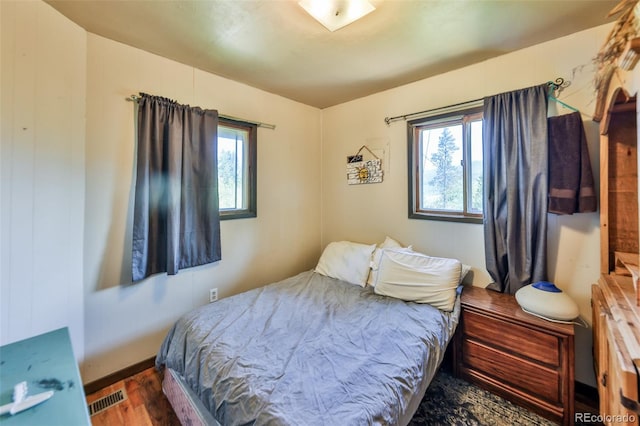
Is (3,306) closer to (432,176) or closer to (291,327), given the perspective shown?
(291,327)

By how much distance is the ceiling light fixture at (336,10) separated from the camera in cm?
147

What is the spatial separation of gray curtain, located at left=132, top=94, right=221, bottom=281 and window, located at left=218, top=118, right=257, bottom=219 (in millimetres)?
215

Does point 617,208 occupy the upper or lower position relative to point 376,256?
upper

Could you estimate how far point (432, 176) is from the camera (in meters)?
2.54

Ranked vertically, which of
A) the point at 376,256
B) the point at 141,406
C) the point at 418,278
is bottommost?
the point at 141,406

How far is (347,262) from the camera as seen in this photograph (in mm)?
2617

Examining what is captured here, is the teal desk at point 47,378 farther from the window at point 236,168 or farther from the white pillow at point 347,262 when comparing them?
the white pillow at point 347,262

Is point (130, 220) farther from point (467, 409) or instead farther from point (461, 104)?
point (461, 104)

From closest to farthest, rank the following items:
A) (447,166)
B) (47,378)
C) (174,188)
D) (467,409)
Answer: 1. (47,378)
2. (467,409)
3. (174,188)
4. (447,166)

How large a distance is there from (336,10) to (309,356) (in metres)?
1.90

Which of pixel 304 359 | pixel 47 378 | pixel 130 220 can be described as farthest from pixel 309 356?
pixel 130 220

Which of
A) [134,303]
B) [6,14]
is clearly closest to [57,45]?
[6,14]

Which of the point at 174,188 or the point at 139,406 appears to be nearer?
the point at 139,406

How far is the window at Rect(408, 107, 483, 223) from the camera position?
7.48 ft
